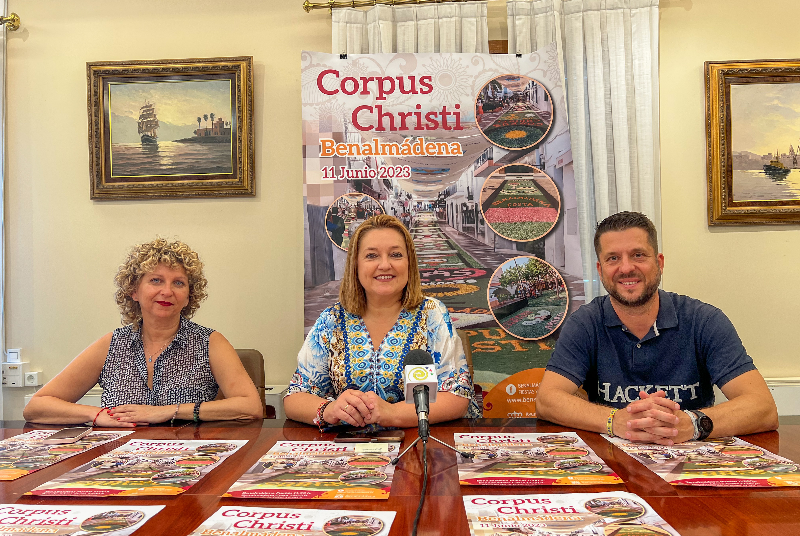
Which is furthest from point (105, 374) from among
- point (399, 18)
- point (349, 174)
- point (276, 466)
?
point (399, 18)

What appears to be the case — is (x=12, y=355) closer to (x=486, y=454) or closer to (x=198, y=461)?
(x=198, y=461)

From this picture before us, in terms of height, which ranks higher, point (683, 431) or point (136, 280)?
point (136, 280)

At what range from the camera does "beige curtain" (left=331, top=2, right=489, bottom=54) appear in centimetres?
318

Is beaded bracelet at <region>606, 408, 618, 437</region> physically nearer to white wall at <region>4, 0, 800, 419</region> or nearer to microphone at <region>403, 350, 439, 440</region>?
microphone at <region>403, 350, 439, 440</region>

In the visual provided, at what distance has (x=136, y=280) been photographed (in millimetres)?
2232

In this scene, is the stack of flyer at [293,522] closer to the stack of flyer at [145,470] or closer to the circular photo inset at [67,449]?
the stack of flyer at [145,470]

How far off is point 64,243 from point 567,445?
3168 mm

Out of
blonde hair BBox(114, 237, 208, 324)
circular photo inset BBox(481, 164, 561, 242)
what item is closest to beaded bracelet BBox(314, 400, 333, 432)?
blonde hair BBox(114, 237, 208, 324)

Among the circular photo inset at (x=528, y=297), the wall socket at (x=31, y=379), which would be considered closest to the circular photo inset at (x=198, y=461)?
the circular photo inset at (x=528, y=297)

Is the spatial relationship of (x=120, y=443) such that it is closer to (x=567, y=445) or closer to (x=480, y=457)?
(x=480, y=457)

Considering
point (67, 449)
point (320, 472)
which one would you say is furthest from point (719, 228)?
point (67, 449)

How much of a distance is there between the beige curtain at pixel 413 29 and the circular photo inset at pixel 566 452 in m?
2.40

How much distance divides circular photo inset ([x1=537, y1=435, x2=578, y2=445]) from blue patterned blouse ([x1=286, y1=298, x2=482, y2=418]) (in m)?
0.47

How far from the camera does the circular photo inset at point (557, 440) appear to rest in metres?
1.43
